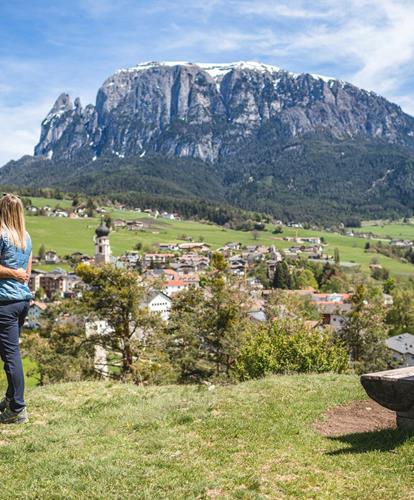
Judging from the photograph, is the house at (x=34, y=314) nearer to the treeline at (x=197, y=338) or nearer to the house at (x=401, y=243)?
the treeline at (x=197, y=338)

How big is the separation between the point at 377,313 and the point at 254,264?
303 feet

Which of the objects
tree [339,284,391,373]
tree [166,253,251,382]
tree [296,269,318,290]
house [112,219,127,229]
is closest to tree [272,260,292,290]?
tree [296,269,318,290]

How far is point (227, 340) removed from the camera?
2823 centimetres

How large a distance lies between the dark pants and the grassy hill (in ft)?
369

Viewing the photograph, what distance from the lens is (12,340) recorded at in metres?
7.22

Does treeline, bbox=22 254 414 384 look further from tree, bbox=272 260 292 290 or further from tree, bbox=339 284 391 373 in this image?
tree, bbox=272 260 292 290

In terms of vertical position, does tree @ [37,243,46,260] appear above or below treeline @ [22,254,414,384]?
below

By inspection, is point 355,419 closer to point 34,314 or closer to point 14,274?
point 14,274

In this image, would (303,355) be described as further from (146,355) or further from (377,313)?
(377,313)

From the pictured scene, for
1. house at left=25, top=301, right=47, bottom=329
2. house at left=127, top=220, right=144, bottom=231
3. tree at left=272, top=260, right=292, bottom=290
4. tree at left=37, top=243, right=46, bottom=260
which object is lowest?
house at left=25, top=301, right=47, bottom=329

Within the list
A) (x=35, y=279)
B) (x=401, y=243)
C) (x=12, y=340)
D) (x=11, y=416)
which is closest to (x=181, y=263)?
(x=35, y=279)

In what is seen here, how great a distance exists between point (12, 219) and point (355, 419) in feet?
20.4

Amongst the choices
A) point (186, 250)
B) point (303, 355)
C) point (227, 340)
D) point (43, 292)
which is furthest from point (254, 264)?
point (303, 355)

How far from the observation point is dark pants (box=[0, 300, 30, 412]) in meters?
7.12
